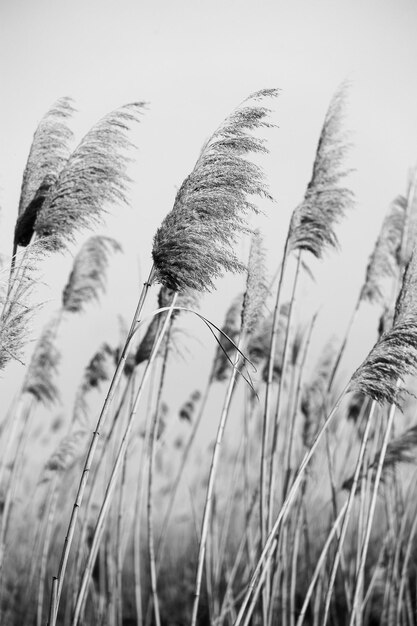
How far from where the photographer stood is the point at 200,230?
2.64 meters

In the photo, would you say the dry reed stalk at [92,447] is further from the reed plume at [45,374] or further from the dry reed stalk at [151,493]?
the reed plume at [45,374]

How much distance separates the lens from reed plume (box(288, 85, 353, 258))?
385cm

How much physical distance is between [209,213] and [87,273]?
2.83m

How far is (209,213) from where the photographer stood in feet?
8.83

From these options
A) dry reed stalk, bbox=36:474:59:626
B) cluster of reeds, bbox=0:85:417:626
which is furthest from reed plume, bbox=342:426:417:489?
dry reed stalk, bbox=36:474:59:626

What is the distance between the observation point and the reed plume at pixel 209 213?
2633 millimetres

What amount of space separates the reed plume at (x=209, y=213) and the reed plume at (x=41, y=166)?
73 centimetres

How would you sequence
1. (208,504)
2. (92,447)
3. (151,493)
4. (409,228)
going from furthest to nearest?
(409,228)
(151,493)
(208,504)
(92,447)

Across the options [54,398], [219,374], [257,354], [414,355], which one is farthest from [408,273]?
[54,398]

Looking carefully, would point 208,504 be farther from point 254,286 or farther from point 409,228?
point 409,228

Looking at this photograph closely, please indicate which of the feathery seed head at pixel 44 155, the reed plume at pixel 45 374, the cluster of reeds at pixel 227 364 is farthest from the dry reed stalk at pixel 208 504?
the reed plume at pixel 45 374

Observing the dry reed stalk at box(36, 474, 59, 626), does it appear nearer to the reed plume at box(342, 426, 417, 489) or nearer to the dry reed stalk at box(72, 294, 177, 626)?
the dry reed stalk at box(72, 294, 177, 626)

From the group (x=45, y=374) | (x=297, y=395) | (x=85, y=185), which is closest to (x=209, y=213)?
(x=85, y=185)

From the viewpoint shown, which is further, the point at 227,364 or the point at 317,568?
the point at 227,364
